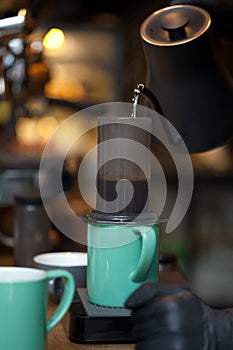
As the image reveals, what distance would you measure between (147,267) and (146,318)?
0.17m

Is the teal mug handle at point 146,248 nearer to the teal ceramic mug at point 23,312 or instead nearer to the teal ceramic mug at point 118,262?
the teal ceramic mug at point 118,262

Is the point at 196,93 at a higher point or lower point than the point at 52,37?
higher

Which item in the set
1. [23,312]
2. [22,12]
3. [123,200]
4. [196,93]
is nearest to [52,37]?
[22,12]

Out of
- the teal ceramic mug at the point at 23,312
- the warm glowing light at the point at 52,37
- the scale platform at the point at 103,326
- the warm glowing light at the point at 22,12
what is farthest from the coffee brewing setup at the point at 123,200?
the warm glowing light at the point at 52,37

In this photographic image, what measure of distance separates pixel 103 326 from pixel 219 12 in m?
0.46

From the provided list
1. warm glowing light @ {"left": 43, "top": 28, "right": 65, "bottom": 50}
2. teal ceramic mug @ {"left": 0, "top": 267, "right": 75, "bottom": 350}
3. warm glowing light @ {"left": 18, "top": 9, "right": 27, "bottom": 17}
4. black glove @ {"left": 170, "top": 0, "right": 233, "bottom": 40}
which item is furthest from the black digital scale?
warm glowing light @ {"left": 43, "top": 28, "right": 65, "bottom": 50}

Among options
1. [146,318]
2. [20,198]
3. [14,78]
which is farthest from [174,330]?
[14,78]

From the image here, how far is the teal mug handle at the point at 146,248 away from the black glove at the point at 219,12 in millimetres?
332

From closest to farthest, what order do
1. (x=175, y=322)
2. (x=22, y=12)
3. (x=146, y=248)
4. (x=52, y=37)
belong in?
(x=175, y=322) → (x=146, y=248) → (x=22, y=12) → (x=52, y=37)

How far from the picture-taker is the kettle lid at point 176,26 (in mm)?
1046

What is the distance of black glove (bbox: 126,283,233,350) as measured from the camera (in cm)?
75

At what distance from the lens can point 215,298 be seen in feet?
10.0

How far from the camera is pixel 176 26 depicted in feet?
3.41

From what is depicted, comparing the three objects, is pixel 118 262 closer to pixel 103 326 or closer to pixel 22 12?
pixel 103 326
